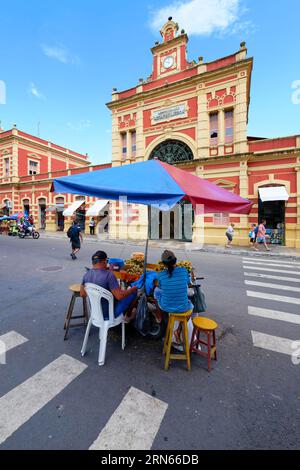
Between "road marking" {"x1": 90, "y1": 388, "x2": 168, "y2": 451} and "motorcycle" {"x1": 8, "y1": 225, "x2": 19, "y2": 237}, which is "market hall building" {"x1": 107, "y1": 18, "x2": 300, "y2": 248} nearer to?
"motorcycle" {"x1": 8, "y1": 225, "x2": 19, "y2": 237}

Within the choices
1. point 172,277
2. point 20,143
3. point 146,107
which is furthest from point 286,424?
point 20,143

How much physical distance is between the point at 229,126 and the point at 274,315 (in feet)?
50.1

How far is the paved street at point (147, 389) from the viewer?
1.97 metres

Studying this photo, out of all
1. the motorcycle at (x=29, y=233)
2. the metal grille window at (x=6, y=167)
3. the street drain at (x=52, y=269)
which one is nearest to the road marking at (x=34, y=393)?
the street drain at (x=52, y=269)

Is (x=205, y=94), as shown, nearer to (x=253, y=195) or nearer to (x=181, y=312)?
(x=253, y=195)

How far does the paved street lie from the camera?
1.97 meters

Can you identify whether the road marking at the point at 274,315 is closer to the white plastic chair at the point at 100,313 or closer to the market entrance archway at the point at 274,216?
the white plastic chair at the point at 100,313

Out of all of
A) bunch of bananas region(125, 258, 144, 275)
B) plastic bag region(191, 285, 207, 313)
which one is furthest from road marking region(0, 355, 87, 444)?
plastic bag region(191, 285, 207, 313)

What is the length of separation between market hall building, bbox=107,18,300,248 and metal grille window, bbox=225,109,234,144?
7cm

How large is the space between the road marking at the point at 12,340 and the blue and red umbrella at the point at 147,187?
257cm

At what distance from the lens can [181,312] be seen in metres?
2.99

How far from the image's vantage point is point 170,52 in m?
17.7

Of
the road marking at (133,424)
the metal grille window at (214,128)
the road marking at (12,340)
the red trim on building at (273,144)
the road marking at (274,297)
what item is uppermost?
the metal grille window at (214,128)

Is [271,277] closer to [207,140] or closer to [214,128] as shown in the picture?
[207,140]
